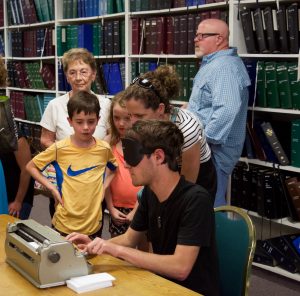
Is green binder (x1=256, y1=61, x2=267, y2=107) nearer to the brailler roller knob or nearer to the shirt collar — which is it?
the shirt collar

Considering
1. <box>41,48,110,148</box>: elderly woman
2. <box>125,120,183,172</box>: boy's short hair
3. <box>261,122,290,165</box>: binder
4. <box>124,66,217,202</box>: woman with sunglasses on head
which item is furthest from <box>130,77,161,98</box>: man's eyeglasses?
<box>261,122,290,165</box>: binder

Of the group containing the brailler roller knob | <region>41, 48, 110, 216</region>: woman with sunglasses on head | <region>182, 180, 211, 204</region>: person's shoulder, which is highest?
<region>41, 48, 110, 216</region>: woman with sunglasses on head

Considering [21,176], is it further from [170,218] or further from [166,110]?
[170,218]

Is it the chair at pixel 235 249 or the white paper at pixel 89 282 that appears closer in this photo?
the white paper at pixel 89 282

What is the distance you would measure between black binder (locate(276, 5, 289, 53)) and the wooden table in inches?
88.9

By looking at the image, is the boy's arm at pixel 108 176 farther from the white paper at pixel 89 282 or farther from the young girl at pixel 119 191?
the white paper at pixel 89 282

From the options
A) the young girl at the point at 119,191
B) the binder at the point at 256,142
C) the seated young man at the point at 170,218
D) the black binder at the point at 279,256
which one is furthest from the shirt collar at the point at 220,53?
the seated young man at the point at 170,218

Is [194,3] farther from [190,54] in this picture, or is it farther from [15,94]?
[15,94]

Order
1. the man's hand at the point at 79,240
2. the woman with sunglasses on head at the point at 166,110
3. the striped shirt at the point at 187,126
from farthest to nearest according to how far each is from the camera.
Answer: the striped shirt at the point at 187,126 < the woman with sunglasses on head at the point at 166,110 < the man's hand at the point at 79,240

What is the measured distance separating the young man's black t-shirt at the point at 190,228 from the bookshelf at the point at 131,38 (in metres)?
1.96

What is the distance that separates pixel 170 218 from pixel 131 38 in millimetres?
3183

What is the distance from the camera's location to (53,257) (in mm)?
1646

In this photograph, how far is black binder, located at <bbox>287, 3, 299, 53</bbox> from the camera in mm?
3506

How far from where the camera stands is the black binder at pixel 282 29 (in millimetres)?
3562
